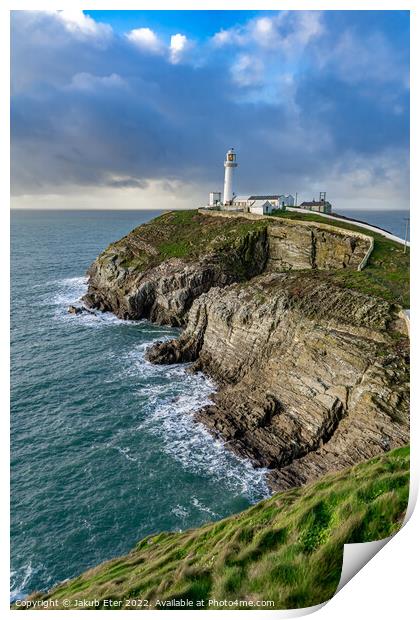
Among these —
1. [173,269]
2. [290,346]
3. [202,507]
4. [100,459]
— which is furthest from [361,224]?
[100,459]

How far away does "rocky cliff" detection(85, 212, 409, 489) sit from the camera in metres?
20.6

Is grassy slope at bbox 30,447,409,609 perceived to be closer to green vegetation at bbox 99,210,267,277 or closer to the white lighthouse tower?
green vegetation at bbox 99,210,267,277

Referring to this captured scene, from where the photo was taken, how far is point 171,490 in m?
20.8

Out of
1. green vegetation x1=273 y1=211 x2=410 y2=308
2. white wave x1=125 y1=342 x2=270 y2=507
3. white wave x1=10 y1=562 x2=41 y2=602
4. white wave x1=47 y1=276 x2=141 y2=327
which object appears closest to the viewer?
white wave x1=10 y1=562 x2=41 y2=602

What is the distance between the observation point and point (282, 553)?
8945mm

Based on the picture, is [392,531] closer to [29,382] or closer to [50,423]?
[50,423]

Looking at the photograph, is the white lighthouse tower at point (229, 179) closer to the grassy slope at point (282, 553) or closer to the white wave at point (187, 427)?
the white wave at point (187, 427)

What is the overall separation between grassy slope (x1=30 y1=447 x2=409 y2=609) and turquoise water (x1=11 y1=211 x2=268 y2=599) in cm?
651

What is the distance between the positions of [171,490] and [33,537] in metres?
7.15

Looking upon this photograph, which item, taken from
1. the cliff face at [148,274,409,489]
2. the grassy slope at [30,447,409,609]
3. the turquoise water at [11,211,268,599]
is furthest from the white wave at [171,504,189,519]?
the grassy slope at [30,447,409,609]

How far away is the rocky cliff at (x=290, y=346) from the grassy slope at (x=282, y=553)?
874 cm

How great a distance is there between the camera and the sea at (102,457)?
17.9 metres

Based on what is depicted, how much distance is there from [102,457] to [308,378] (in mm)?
14329

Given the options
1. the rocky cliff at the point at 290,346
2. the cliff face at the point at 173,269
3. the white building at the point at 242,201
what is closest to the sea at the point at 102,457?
the rocky cliff at the point at 290,346
